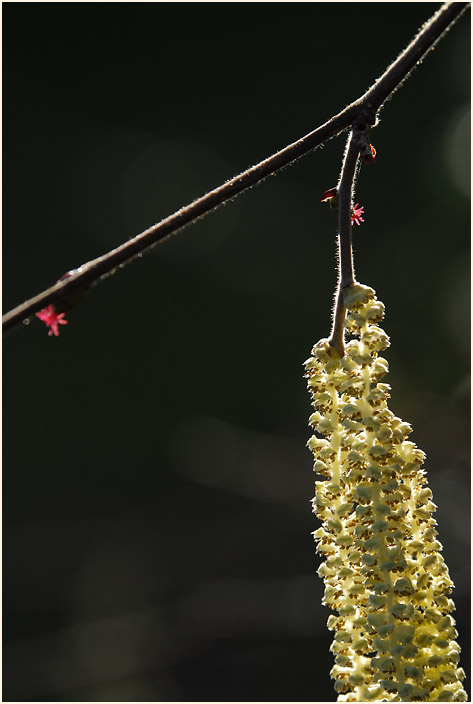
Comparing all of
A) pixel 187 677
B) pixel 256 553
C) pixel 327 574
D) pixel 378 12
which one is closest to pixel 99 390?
pixel 256 553

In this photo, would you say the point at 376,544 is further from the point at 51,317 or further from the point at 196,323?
the point at 196,323

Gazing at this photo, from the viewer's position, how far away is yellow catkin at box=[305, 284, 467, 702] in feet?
1.91

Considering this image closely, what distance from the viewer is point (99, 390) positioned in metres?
3.68

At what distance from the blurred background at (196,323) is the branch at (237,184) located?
2293 millimetres

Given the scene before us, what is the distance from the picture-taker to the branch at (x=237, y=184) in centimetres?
53

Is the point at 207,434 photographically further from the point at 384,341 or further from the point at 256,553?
the point at 384,341

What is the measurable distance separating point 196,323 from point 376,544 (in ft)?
10.1

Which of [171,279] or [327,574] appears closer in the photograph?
[327,574]

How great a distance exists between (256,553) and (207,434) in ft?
2.03

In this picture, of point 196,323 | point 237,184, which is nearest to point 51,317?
point 237,184

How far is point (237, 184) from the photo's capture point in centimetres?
55

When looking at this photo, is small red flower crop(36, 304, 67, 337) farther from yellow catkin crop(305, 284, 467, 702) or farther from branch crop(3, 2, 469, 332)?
yellow catkin crop(305, 284, 467, 702)

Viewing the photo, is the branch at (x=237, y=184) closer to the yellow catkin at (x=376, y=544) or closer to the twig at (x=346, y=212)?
the twig at (x=346, y=212)

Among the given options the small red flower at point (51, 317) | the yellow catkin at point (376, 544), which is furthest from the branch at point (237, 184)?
the yellow catkin at point (376, 544)
